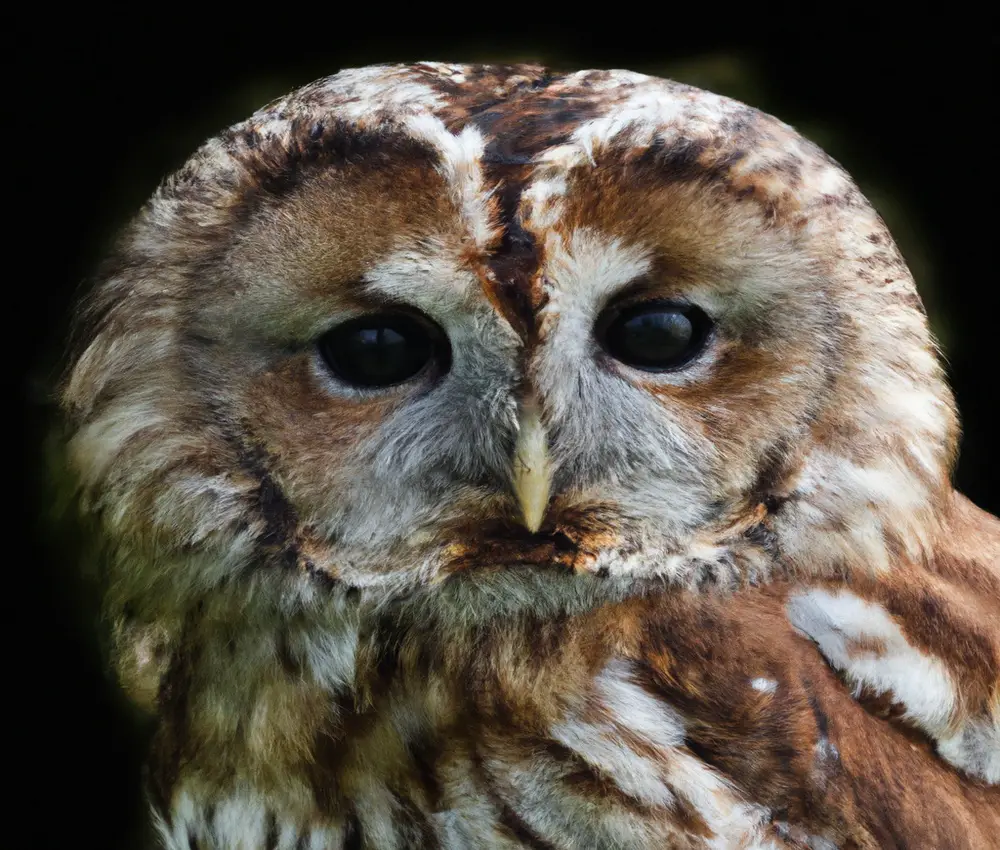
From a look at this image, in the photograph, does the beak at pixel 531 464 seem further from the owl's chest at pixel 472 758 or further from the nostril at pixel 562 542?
the owl's chest at pixel 472 758

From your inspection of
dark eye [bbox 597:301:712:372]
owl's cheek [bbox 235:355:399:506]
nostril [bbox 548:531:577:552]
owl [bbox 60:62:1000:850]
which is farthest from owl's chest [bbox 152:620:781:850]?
dark eye [bbox 597:301:712:372]

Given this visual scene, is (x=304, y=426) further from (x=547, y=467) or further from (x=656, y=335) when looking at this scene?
(x=656, y=335)

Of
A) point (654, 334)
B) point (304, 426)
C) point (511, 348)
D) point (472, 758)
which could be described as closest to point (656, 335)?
point (654, 334)

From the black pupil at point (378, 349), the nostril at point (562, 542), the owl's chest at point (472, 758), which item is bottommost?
the owl's chest at point (472, 758)

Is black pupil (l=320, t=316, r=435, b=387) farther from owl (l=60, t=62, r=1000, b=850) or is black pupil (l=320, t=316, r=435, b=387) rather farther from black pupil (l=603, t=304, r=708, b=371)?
black pupil (l=603, t=304, r=708, b=371)

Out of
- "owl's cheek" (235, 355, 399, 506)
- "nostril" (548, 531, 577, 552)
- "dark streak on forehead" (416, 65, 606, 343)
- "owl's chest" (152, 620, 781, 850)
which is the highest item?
"dark streak on forehead" (416, 65, 606, 343)

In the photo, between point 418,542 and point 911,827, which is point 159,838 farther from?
point 911,827

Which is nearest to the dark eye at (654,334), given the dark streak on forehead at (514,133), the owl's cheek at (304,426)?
the dark streak on forehead at (514,133)
